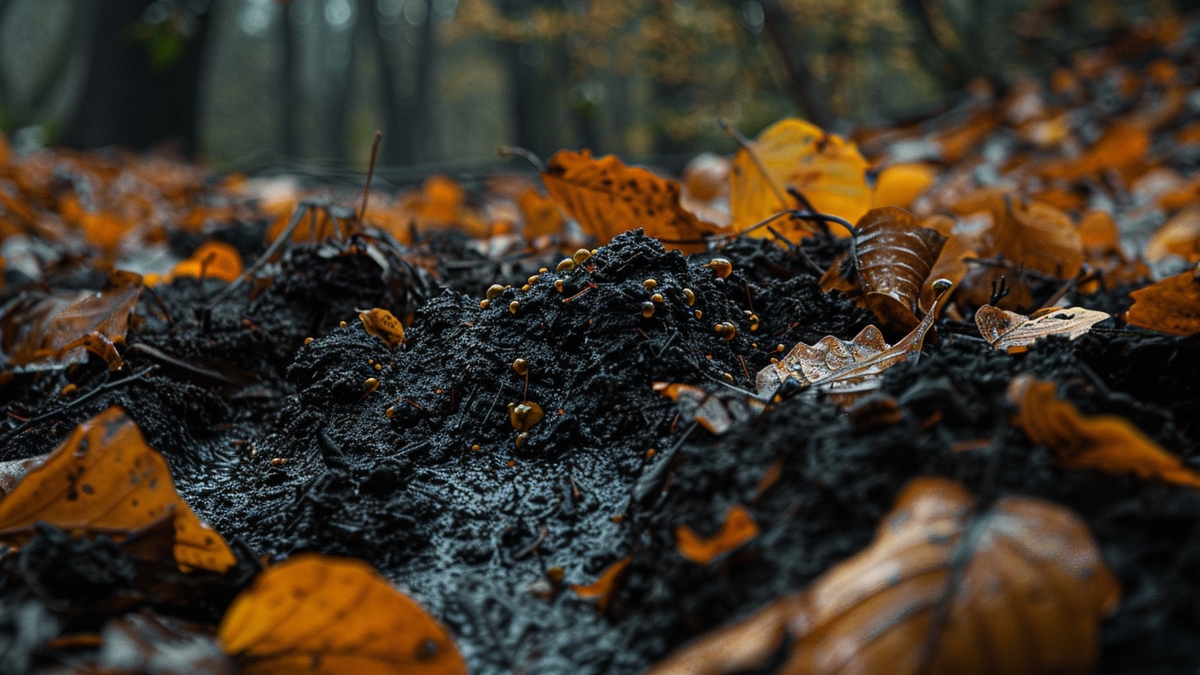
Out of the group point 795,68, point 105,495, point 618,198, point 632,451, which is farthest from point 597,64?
point 105,495

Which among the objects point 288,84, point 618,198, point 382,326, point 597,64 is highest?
point 618,198

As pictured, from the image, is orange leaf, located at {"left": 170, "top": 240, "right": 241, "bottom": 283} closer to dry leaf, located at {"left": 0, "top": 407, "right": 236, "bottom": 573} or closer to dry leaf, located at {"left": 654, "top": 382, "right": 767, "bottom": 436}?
dry leaf, located at {"left": 0, "top": 407, "right": 236, "bottom": 573}

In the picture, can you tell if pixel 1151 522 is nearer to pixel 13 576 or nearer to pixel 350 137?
pixel 13 576

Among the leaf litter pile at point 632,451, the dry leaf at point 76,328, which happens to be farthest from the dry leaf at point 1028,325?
the dry leaf at point 76,328

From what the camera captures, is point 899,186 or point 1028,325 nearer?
point 1028,325

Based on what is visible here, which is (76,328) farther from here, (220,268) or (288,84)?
(288,84)
